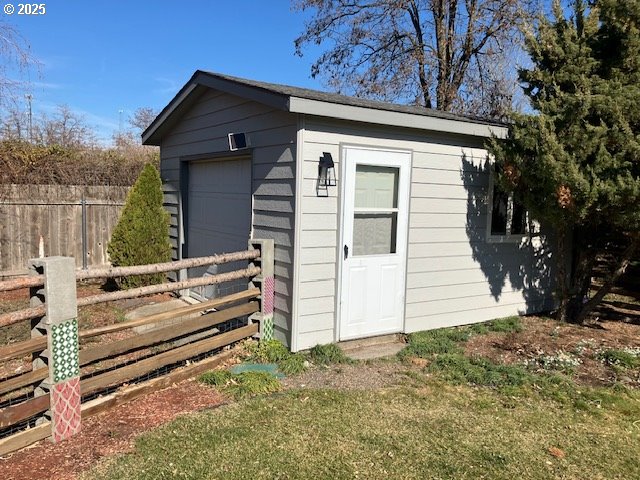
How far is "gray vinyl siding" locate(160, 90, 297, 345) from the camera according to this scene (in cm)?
510

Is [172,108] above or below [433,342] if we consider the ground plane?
above

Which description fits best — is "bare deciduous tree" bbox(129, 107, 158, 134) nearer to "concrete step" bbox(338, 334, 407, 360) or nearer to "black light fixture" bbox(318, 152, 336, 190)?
"black light fixture" bbox(318, 152, 336, 190)

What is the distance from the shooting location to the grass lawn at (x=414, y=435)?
3.03m

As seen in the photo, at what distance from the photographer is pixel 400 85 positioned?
14875mm

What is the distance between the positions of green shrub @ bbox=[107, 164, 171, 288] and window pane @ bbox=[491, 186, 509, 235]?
5.24 meters

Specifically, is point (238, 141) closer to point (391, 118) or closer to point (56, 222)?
point (391, 118)

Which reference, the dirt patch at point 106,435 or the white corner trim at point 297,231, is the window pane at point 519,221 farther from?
the dirt patch at point 106,435

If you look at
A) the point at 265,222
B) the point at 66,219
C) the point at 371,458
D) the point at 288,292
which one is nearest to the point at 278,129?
the point at 265,222

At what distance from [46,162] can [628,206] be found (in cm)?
1009

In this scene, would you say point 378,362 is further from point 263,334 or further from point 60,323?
point 60,323

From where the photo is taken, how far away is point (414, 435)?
138 inches

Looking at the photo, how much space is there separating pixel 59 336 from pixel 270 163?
2885 millimetres

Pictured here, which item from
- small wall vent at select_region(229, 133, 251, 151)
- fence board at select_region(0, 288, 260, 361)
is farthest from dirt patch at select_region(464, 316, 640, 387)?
small wall vent at select_region(229, 133, 251, 151)

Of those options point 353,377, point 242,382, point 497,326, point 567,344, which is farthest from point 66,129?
point 567,344
